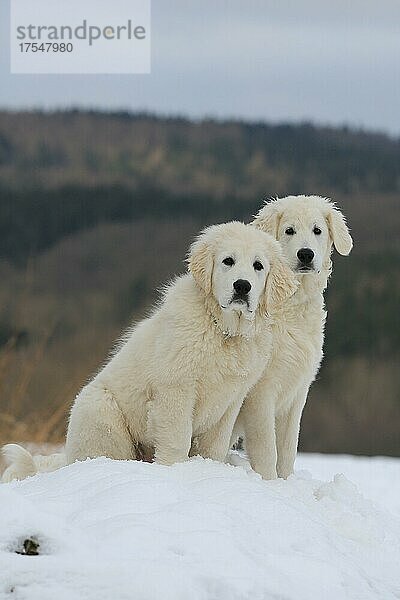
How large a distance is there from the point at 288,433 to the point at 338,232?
3.93ft

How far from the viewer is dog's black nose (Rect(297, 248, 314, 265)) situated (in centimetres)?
530

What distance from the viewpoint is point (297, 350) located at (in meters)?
5.40

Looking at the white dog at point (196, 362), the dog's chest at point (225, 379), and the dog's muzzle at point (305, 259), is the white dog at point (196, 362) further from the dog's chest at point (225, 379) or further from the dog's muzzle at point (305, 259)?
the dog's muzzle at point (305, 259)

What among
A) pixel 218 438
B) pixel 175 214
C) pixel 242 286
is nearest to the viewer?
pixel 242 286

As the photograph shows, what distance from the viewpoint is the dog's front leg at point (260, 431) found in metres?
5.28

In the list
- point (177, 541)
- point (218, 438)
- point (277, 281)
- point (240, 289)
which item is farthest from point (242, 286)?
point (177, 541)

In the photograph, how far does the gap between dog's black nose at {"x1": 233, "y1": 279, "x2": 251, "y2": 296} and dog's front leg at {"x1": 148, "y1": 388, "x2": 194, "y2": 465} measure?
568mm

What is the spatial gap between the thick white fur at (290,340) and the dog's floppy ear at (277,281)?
0.28 meters

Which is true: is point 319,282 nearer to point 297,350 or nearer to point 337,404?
point 297,350

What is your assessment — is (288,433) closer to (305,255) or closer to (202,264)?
(305,255)

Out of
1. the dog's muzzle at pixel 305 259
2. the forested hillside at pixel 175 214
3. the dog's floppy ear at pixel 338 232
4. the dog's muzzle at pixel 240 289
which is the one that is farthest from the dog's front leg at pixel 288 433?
the forested hillside at pixel 175 214

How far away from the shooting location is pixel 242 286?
484 cm

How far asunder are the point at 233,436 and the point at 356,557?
68.3 inches

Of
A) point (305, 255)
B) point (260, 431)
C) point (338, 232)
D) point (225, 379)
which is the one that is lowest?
point (260, 431)
